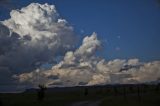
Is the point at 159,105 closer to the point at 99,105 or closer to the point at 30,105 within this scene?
the point at 99,105

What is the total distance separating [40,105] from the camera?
73.7 meters

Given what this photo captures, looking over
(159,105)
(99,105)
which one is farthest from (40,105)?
(159,105)

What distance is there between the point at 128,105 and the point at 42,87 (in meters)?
42.6

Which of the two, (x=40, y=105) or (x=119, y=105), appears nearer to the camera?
(x=119, y=105)

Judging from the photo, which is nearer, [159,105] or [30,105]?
[159,105]

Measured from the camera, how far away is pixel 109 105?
6512 cm

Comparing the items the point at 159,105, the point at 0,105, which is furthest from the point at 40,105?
the point at 159,105

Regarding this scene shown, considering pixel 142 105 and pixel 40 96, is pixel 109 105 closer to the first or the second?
pixel 142 105

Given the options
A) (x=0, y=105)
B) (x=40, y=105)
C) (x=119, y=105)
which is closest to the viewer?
(x=119, y=105)

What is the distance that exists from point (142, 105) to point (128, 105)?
2690 millimetres

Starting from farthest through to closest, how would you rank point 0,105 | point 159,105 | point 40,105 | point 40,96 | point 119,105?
point 40,96 < point 40,105 < point 0,105 < point 119,105 < point 159,105

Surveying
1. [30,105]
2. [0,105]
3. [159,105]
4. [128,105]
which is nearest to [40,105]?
[30,105]

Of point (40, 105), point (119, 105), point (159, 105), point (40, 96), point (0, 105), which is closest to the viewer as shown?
point (159, 105)

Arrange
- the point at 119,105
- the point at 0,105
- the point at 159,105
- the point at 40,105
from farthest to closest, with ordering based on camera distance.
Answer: the point at 40,105
the point at 0,105
the point at 119,105
the point at 159,105
